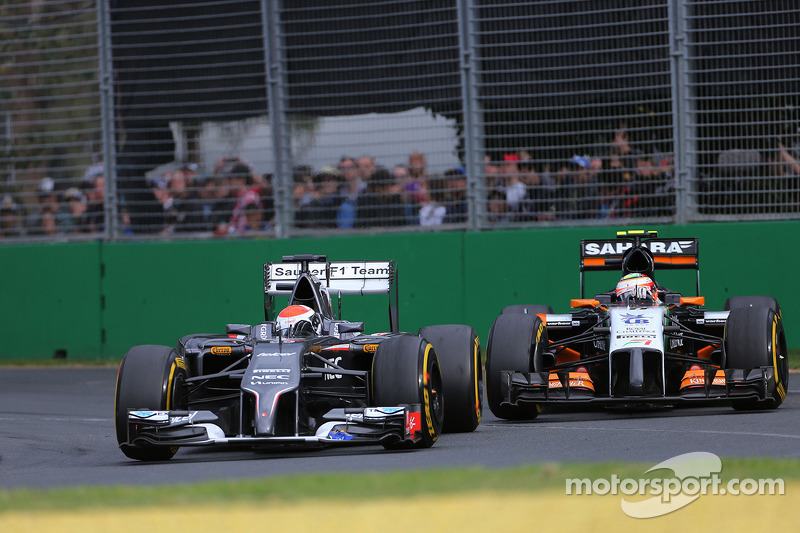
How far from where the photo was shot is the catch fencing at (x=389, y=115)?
1416cm

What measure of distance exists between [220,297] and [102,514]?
10.6 meters

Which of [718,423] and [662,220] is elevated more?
[662,220]

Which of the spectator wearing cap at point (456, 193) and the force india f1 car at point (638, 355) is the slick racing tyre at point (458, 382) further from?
the spectator wearing cap at point (456, 193)

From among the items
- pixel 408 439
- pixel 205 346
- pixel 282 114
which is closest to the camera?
pixel 408 439

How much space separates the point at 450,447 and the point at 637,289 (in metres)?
3.04

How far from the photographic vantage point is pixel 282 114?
627 inches

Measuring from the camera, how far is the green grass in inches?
222

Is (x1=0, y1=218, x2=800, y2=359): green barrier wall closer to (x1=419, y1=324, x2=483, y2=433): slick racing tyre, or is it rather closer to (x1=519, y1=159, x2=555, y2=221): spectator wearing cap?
(x1=519, y1=159, x2=555, y2=221): spectator wearing cap

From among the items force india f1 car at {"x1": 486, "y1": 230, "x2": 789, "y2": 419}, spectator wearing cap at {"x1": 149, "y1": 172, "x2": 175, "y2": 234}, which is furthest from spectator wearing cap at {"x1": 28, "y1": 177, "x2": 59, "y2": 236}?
force india f1 car at {"x1": 486, "y1": 230, "x2": 789, "y2": 419}

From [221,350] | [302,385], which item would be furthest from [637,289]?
[221,350]

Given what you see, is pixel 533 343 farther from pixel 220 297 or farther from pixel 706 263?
pixel 220 297

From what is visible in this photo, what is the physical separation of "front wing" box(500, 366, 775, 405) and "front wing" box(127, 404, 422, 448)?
6.03ft

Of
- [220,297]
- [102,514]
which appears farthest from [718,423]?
[220,297]

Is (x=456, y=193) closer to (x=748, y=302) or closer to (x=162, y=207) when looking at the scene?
(x=162, y=207)
